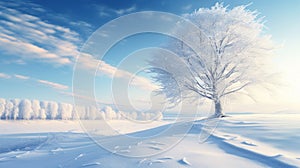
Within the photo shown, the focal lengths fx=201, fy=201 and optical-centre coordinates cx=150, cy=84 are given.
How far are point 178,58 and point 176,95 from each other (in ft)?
9.33

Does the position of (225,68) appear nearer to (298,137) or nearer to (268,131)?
(268,131)

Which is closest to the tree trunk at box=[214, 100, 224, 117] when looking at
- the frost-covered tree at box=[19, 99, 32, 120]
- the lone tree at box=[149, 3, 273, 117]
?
the lone tree at box=[149, 3, 273, 117]

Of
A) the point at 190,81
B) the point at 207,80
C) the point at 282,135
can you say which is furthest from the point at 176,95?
the point at 282,135

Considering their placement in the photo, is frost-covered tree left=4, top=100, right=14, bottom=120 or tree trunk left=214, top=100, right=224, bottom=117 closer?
tree trunk left=214, top=100, right=224, bottom=117

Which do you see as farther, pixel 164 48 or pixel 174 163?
pixel 164 48

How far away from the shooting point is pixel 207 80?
1530cm

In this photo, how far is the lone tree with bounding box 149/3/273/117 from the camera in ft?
47.2

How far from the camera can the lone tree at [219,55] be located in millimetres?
14398

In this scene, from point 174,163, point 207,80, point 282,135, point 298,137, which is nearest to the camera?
point 174,163

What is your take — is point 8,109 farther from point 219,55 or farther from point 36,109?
point 219,55

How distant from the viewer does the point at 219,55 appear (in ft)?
48.5

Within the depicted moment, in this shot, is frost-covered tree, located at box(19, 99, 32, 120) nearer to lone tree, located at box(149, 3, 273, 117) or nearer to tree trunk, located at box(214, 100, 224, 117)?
lone tree, located at box(149, 3, 273, 117)

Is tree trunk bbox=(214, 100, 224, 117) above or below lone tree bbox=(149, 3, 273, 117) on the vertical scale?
below

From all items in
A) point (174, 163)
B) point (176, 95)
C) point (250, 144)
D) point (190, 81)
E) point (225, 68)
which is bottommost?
point (174, 163)
